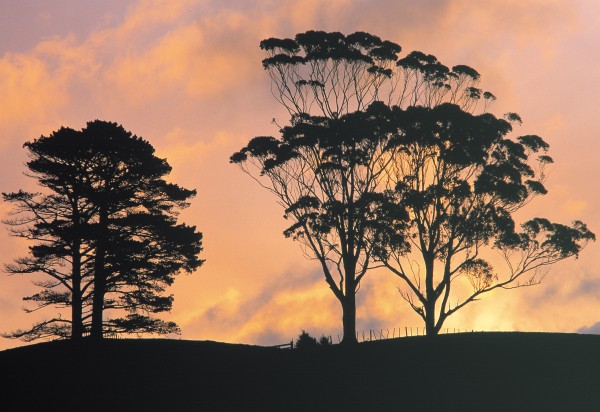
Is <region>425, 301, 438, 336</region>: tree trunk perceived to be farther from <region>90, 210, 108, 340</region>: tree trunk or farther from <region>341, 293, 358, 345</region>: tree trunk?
<region>90, 210, 108, 340</region>: tree trunk

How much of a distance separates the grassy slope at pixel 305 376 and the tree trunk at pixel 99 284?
1951 millimetres

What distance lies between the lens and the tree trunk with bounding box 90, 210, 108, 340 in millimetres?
60656

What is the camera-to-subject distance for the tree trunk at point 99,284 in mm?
60656

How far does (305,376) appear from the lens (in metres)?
53.8

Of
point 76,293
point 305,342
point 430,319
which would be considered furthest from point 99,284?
point 430,319

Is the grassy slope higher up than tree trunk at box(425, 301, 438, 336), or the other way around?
tree trunk at box(425, 301, 438, 336)

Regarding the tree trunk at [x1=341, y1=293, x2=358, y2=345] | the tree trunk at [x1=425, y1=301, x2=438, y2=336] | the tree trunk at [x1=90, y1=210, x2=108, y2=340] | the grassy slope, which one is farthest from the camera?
the tree trunk at [x1=425, y1=301, x2=438, y2=336]

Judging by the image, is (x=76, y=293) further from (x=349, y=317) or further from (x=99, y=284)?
(x=349, y=317)

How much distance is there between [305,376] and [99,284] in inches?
648

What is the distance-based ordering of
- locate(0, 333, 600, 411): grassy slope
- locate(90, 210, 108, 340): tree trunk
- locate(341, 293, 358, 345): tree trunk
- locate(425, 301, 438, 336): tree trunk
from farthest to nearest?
locate(425, 301, 438, 336): tree trunk, locate(341, 293, 358, 345): tree trunk, locate(90, 210, 108, 340): tree trunk, locate(0, 333, 600, 411): grassy slope

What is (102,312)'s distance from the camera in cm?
6119


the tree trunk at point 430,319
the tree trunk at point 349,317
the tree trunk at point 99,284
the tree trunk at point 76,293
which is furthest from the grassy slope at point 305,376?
the tree trunk at point 430,319

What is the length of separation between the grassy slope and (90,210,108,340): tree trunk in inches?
76.8

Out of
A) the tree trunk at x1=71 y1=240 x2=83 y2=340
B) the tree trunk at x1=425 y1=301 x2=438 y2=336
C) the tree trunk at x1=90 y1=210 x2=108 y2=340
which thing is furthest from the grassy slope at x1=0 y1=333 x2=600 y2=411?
the tree trunk at x1=425 y1=301 x2=438 y2=336
